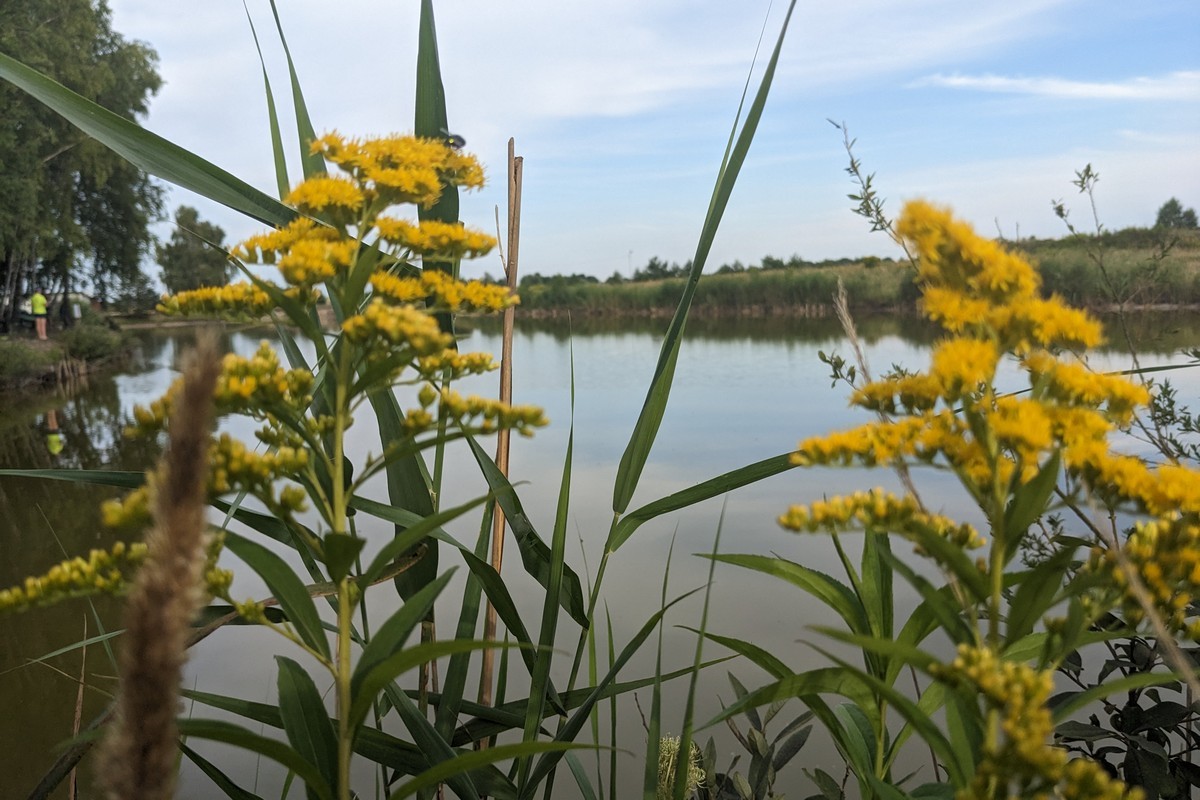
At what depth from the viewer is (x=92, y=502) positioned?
5.16 metres

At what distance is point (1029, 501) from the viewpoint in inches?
22.2

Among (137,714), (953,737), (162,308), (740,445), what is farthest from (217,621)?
(740,445)

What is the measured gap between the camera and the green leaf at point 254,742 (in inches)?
24.6

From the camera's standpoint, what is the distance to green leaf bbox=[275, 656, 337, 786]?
76 centimetres

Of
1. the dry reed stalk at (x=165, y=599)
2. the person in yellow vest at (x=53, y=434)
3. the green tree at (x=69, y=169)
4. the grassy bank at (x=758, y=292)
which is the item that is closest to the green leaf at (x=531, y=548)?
the dry reed stalk at (x=165, y=599)

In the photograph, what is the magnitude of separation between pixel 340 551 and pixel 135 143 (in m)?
0.73

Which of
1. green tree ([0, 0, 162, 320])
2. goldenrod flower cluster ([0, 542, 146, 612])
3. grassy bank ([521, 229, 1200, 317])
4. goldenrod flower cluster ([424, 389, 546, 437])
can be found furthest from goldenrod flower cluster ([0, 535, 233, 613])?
green tree ([0, 0, 162, 320])

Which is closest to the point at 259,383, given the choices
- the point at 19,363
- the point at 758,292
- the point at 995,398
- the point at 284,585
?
the point at 284,585

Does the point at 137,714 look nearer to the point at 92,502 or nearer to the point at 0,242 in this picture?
the point at 92,502

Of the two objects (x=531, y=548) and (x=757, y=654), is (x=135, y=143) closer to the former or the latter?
(x=531, y=548)

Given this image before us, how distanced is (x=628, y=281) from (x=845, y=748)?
67.0 ft

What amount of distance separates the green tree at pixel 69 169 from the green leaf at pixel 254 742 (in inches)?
690

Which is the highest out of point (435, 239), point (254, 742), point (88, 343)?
point (435, 239)

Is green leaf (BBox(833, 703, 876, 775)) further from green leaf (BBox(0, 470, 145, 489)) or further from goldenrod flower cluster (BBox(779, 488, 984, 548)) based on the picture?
green leaf (BBox(0, 470, 145, 489))
